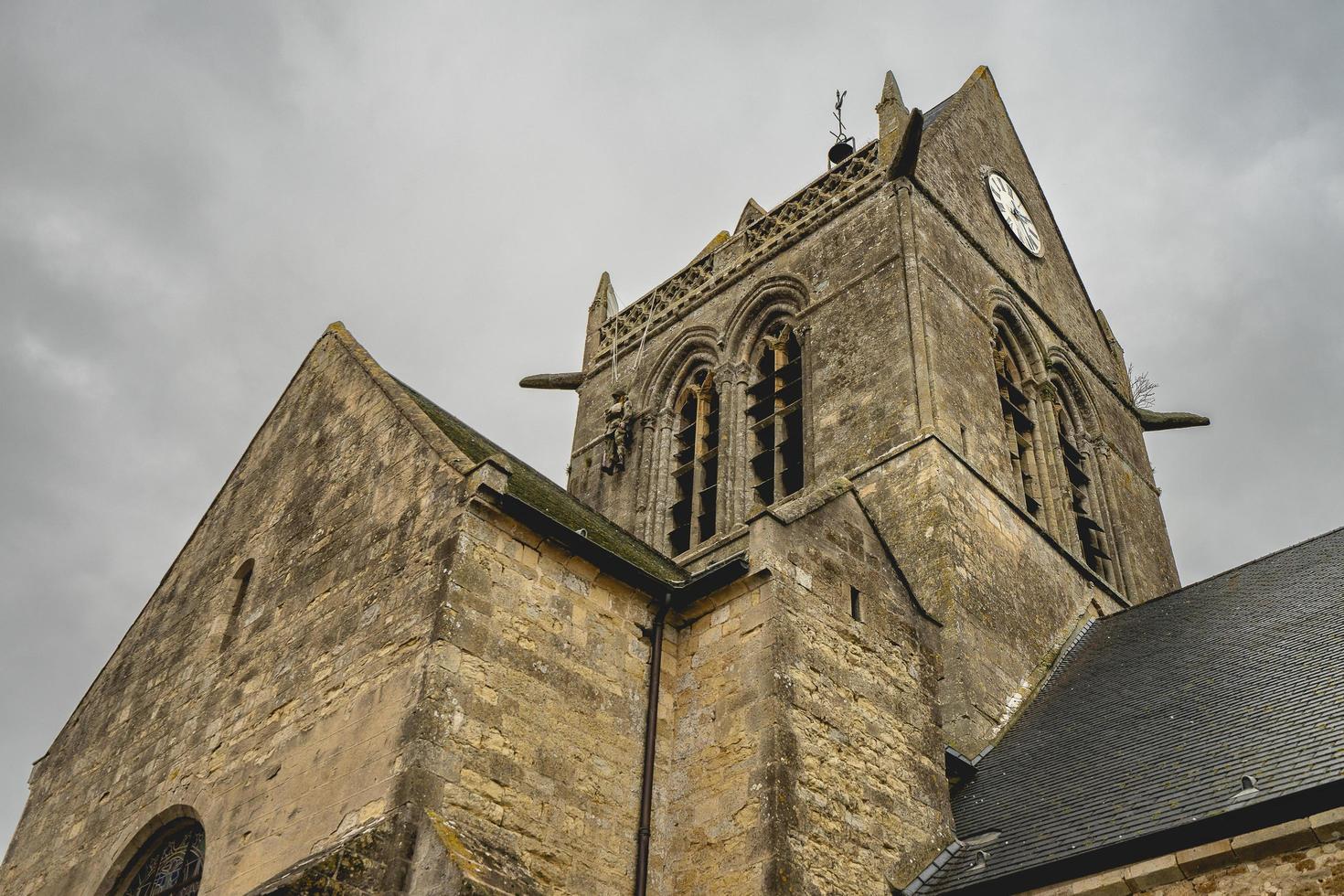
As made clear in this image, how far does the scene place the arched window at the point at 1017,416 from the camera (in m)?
15.5

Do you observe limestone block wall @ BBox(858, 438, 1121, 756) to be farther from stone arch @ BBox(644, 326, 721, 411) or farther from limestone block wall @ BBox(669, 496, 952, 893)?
stone arch @ BBox(644, 326, 721, 411)

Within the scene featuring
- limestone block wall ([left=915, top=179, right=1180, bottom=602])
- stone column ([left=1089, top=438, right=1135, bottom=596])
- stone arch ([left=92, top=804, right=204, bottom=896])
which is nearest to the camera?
stone arch ([left=92, top=804, right=204, bottom=896])

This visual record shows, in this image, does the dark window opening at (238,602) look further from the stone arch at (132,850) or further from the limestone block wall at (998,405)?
the limestone block wall at (998,405)

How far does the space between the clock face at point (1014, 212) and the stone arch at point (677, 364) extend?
4.70m

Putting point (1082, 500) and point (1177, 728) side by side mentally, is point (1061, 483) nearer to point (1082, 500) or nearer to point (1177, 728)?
point (1082, 500)

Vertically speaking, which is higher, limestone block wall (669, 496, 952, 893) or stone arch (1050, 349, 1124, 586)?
stone arch (1050, 349, 1124, 586)

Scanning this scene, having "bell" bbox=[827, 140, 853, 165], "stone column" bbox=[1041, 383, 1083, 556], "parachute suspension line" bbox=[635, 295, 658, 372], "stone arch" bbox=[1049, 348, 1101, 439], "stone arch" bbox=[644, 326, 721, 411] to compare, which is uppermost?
"bell" bbox=[827, 140, 853, 165]

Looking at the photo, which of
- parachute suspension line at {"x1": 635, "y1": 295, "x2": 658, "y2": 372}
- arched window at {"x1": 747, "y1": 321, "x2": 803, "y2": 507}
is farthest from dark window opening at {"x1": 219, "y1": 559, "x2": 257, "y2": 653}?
parachute suspension line at {"x1": 635, "y1": 295, "x2": 658, "y2": 372}

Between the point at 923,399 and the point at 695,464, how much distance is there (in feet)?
13.2

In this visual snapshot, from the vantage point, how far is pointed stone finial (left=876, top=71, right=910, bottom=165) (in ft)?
56.1

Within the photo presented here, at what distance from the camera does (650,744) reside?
867 centimetres

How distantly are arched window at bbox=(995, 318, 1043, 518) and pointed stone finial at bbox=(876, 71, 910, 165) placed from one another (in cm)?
271

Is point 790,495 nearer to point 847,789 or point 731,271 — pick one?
point 731,271

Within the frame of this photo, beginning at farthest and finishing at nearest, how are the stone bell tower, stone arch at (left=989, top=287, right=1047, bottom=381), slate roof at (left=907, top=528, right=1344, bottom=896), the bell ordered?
the bell, stone arch at (left=989, top=287, right=1047, bottom=381), the stone bell tower, slate roof at (left=907, top=528, right=1344, bottom=896)
